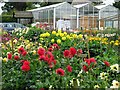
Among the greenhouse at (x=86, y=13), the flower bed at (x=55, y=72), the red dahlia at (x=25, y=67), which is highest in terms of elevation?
the red dahlia at (x=25, y=67)

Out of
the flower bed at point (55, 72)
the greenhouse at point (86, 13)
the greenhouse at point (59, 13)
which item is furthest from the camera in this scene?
the greenhouse at point (86, 13)

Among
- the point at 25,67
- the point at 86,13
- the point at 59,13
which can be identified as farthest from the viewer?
the point at 86,13

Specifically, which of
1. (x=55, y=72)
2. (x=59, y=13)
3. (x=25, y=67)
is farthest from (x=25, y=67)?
(x=59, y=13)

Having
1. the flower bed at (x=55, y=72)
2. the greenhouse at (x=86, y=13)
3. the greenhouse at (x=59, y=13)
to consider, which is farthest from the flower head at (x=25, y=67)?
the greenhouse at (x=86, y=13)

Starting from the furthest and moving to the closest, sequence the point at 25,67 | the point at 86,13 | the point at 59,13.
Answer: the point at 86,13, the point at 59,13, the point at 25,67

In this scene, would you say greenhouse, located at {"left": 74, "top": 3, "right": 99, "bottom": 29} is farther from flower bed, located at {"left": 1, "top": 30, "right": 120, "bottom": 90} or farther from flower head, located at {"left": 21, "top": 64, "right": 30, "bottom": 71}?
flower head, located at {"left": 21, "top": 64, "right": 30, "bottom": 71}

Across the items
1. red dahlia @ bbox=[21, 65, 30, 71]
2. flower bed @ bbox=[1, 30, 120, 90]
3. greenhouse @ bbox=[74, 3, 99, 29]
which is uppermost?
red dahlia @ bbox=[21, 65, 30, 71]

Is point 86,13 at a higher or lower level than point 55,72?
lower

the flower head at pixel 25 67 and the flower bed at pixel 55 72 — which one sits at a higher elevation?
the flower head at pixel 25 67

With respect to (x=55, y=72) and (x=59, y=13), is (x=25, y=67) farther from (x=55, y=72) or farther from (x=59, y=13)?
(x=59, y=13)

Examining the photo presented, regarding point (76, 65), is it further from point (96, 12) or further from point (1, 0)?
point (96, 12)

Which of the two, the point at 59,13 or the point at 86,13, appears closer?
the point at 59,13

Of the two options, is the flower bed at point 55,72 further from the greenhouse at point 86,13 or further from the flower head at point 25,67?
the greenhouse at point 86,13

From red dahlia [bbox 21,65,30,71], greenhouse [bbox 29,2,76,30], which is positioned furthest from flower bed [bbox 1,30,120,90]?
greenhouse [bbox 29,2,76,30]
